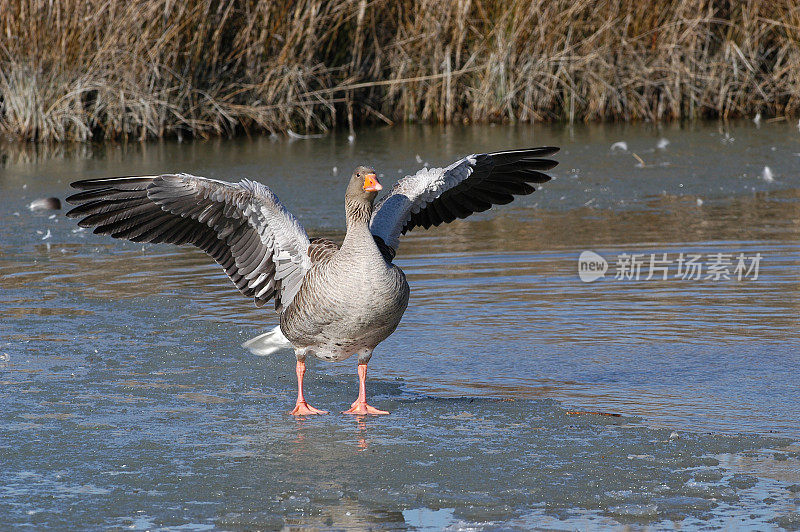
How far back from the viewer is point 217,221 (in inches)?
231

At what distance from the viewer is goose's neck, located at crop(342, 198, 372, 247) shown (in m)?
5.28

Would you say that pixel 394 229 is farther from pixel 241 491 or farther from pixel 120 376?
pixel 241 491

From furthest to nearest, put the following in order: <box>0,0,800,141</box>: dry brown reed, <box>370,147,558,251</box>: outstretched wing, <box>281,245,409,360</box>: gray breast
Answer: <box>0,0,800,141</box>: dry brown reed
<box>370,147,558,251</box>: outstretched wing
<box>281,245,409,360</box>: gray breast

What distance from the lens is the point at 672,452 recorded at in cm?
456

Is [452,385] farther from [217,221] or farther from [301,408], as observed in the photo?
[217,221]

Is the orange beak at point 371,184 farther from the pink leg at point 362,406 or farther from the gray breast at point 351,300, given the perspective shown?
the pink leg at point 362,406

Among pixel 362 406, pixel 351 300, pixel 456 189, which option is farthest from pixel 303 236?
pixel 456 189

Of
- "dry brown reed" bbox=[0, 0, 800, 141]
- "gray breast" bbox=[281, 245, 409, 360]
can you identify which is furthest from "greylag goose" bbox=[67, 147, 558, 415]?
"dry brown reed" bbox=[0, 0, 800, 141]

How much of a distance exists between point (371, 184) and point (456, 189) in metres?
1.33

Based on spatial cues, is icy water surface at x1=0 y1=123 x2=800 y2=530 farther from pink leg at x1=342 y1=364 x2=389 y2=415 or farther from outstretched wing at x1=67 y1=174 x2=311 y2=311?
outstretched wing at x1=67 y1=174 x2=311 y2=311

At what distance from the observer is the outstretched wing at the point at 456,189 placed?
20.1ft

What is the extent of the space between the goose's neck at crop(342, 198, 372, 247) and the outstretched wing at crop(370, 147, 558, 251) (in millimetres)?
533

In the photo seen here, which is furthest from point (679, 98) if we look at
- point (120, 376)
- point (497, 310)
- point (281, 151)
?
point (120, 376)

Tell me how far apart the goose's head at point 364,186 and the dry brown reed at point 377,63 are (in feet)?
30.8
